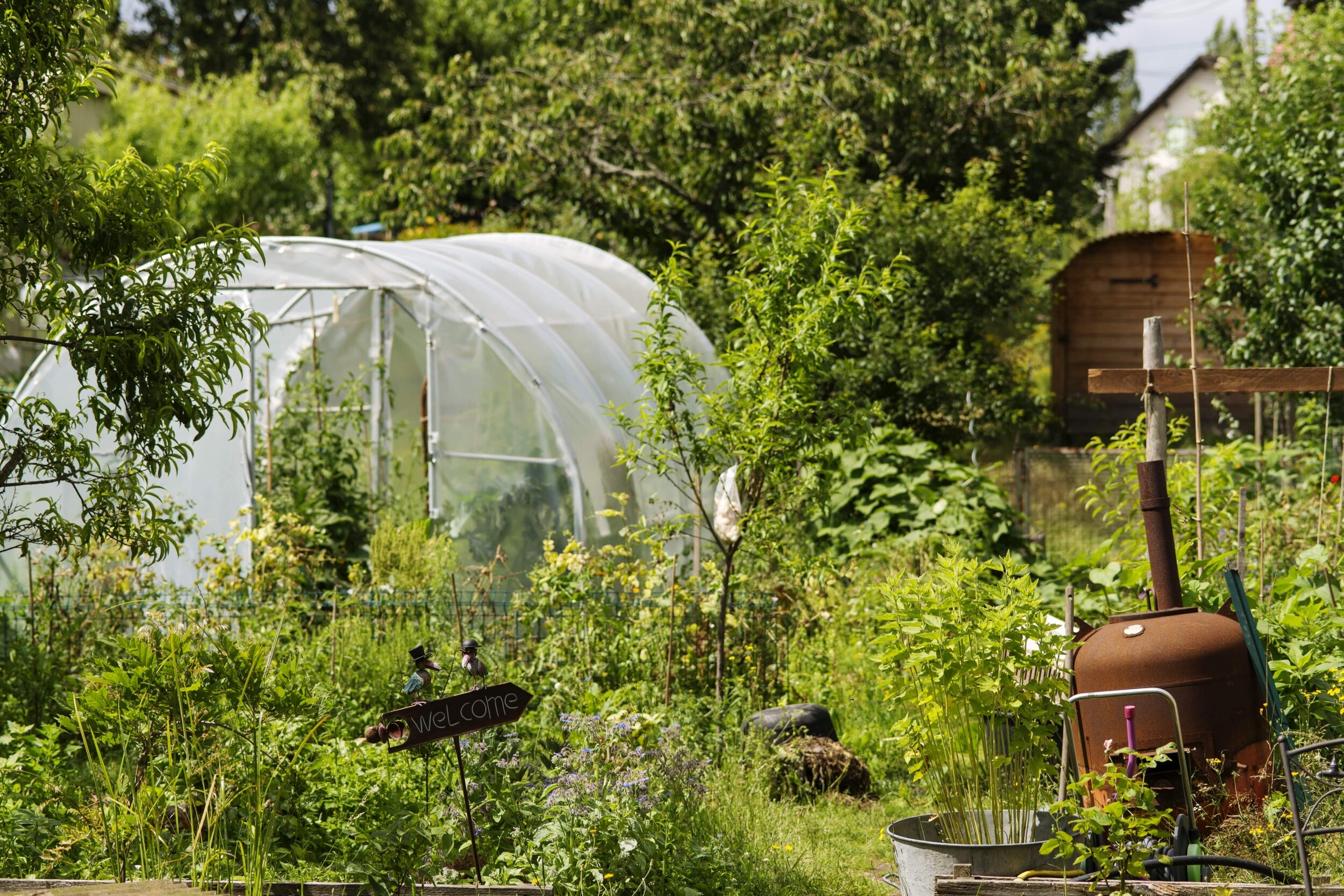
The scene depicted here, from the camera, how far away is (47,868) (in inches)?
157

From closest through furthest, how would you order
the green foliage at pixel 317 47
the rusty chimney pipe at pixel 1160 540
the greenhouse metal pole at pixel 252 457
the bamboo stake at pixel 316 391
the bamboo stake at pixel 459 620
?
1. the rusty chimney pipe at pixel 1160 540
2. the bamboo stake at pixel 459 620
3. the greenhouse metal pole at pixel 252 457
4. the bamboo stake at pixel 316 391
5. the green foliage at pixel 317 47

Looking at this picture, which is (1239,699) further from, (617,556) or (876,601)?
(617,556)

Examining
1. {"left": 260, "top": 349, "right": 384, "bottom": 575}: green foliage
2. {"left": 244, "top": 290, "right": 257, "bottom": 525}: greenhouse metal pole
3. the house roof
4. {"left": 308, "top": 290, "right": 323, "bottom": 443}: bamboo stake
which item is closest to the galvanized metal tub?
{"left": 260, "top": 349, "right": 384, "bottom": 575}: green foliage

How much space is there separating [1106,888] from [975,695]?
0.71m

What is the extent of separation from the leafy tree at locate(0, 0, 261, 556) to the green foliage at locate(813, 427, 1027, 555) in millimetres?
5843

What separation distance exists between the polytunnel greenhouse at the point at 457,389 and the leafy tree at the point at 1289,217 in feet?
17.4

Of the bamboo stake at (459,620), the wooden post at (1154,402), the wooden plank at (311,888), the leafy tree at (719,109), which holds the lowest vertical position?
the wooden plank at (311,888)

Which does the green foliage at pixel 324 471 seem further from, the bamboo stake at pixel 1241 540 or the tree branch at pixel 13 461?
the bamboo stake at pixel 1241 540

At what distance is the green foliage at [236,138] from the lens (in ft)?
61.1

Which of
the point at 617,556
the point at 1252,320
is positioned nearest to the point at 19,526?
the point at 617,556

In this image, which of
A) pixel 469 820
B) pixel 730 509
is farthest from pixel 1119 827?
pixel 730 509

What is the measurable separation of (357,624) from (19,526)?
2071mm

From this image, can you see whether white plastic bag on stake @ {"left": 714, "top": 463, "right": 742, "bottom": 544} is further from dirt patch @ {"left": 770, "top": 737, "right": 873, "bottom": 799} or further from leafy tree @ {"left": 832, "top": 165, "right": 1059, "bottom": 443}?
leafy tree @ {"left": 832, "top": 165, "right": 1059, "bottom": 443}

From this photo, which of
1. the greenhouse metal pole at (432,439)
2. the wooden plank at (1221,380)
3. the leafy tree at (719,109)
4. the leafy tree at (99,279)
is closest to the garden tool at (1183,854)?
the wooden plank at (1221,380)
